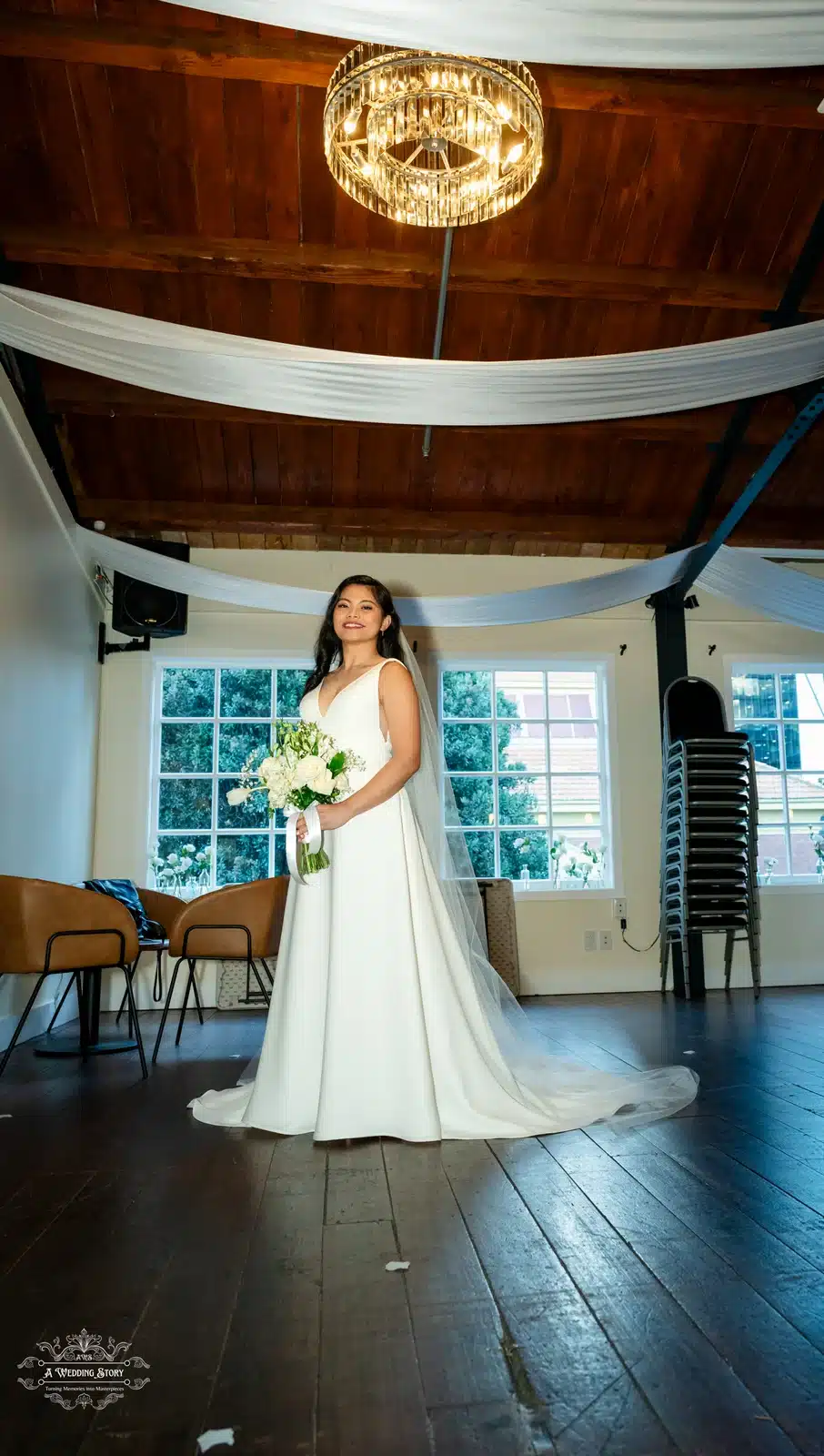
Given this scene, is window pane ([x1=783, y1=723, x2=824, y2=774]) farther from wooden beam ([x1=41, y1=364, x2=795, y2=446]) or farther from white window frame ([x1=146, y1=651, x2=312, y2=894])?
white window frame ([x1=146, y1=651, x2=312, y2=894])

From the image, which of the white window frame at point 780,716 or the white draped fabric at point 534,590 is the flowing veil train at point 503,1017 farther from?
the white window frame at point 780,716

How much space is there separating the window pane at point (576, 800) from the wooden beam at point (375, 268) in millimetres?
3644

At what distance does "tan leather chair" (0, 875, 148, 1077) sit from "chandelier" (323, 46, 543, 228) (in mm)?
3106

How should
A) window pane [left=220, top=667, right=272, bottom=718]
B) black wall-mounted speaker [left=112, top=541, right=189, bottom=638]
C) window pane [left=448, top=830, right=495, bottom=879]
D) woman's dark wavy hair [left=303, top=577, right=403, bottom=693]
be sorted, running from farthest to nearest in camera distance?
window pane [left=448, top=830, right=495, bottom=879] → window pane [left=220, top=667, right=272, bottom=718] → black wall-mounted speaker [left=112, top=541, right=189, bottom=638] → woman's dark wavy hair [left=303, top=577, right=403, bottom=693]

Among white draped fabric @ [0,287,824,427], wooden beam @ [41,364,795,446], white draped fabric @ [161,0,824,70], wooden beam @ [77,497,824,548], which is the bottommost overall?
white draped fabric @ [0,287,824,427]

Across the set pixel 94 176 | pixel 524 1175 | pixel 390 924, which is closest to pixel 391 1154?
pixel 524 1175

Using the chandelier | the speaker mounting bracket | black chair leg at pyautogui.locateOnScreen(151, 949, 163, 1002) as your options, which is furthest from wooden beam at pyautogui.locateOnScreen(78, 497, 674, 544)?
the chandelier

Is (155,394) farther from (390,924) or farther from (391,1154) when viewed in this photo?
(391,1154)

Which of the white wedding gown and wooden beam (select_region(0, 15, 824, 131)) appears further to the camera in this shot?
wooden beam (select_region(0, 15, 824, 131))

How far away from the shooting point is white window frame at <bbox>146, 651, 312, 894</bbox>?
24.2ft

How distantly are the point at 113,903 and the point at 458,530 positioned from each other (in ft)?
14.3

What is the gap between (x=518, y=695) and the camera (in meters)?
8.03

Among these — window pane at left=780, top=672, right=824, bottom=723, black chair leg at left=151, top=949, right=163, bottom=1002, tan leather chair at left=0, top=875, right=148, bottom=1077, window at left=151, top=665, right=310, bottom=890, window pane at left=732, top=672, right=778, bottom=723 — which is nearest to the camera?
tan leather chair at left=0, top=875, right=148, bottom=1077

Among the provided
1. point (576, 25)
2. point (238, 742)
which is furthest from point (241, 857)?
point (576, 25)
